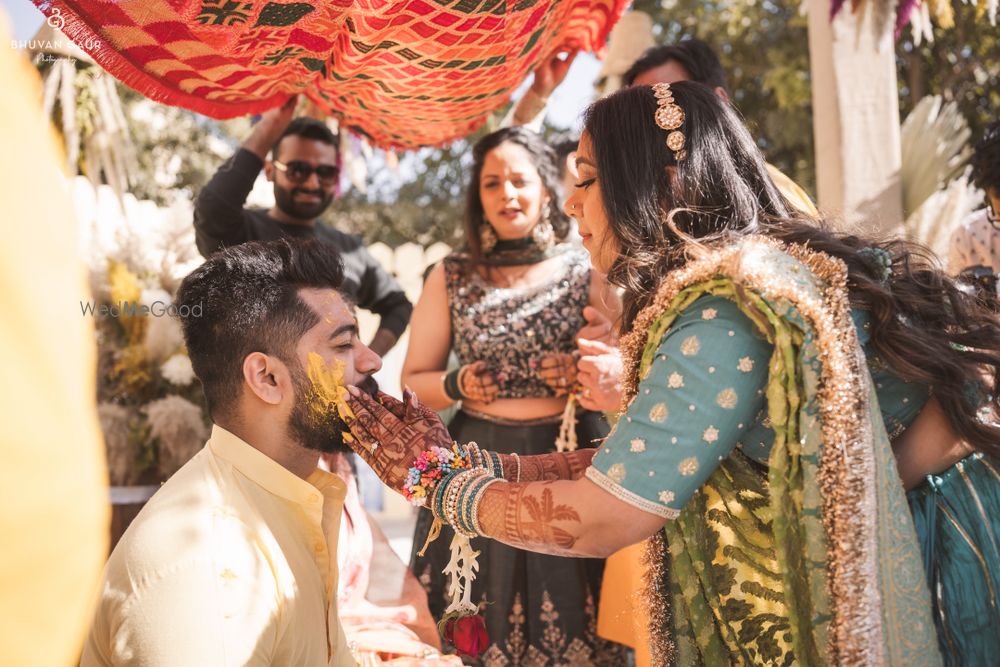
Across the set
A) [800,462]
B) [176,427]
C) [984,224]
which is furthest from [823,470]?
[176,427]

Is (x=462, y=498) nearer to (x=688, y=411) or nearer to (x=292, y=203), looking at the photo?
(x=688, y=411)

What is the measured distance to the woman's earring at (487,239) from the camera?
3.82 metres

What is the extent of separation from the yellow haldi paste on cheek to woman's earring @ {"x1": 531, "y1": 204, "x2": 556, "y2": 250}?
1736 mm

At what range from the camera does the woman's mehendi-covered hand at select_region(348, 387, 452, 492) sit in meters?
1.95

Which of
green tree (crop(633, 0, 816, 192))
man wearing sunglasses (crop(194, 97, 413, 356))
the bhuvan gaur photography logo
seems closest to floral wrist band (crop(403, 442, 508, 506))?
man wearing sunglasses (crop(194, 97, 413, 356))

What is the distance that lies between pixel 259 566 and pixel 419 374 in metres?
1.92

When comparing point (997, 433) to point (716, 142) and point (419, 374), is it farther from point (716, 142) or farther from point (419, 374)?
point (419, 374)

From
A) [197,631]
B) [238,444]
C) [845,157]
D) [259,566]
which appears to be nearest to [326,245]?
[238,444]

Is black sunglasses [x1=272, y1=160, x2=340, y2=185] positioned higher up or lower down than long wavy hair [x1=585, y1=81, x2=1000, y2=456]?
higher up

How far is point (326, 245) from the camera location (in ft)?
8.02

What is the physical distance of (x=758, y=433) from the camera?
1.84 meters

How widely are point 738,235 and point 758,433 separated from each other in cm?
41

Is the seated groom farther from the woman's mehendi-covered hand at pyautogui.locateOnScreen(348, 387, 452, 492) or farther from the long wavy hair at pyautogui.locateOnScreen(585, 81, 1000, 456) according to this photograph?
the long wavy hair at pyautogui.locateOnScreen(585, 81, 1000, 456)

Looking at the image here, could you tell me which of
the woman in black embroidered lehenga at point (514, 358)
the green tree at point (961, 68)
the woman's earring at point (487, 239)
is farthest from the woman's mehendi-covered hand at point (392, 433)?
the green tree at point (961, 68)
